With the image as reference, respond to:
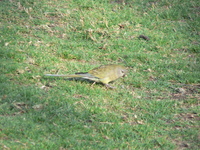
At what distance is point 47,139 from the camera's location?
5113 millimetres

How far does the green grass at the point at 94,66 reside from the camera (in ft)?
17.6

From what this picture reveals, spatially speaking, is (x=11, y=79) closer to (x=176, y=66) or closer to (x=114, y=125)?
(x=114, y=125)

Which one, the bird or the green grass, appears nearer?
the green grass

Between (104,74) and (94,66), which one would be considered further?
(94,66)

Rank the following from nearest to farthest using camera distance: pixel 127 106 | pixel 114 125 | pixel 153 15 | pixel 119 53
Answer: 1. pixel 114 125
2. pixel 127 106
3. pixel 119 53
4. pixel 153 15

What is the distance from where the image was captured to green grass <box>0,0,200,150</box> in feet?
17.6

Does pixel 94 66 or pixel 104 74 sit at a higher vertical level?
pixel 104 74

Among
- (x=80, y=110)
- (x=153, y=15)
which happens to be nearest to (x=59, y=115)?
(x=80, y=110)

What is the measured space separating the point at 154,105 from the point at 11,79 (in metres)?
2.67

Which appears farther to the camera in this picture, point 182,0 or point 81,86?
point 182,0

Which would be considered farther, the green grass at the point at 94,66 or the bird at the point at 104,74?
the bird at the point at 104,74

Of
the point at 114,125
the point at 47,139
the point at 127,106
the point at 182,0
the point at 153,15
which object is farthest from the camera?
the point at 182,0

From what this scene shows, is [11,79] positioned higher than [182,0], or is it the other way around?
[182,0]

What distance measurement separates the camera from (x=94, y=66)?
7.77 metres
